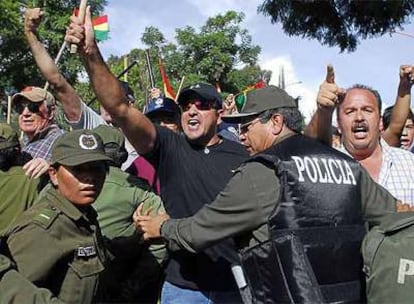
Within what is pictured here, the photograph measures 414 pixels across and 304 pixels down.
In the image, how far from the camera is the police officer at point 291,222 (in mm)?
3080

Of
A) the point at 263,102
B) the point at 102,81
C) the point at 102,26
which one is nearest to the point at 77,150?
the point at 102,81

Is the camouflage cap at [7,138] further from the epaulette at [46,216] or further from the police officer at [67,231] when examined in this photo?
the epaulette at [46,216]

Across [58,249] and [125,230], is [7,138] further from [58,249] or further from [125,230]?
[58,249]

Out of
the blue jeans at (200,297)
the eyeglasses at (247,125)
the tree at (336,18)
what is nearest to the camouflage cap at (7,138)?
the blue jeans at (200,297)

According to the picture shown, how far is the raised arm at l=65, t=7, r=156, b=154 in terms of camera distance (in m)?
3.55

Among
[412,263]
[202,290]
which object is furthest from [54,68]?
[412,263]

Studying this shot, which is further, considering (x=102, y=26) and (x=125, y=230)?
(x=102, y=26)

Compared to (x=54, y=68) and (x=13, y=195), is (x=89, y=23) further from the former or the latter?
(x=13, y=195)

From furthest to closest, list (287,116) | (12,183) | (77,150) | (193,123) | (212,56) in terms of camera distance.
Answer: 1. (212,56)
2. (193,123)
3. (12,183)
4. (287,116)
5. (77,150)

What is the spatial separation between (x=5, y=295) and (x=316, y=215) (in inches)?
51.9

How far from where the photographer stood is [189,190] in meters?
4.05

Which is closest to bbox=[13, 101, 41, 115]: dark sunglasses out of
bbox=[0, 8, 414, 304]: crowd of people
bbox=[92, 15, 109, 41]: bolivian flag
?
bbox=[0, 8, 414, 304]: crowd of people

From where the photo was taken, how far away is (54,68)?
14.2 ft

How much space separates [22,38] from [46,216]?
2531cm
